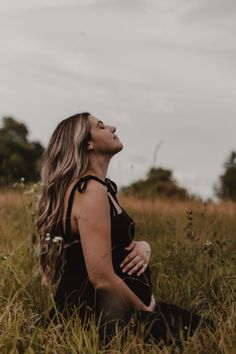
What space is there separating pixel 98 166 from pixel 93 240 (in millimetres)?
612

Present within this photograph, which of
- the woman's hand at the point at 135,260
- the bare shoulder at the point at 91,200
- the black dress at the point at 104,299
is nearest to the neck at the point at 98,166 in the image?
the black dress at the point at 104,299

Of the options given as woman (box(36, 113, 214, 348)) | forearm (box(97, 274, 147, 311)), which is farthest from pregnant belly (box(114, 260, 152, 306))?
forearm (box(97, 274, 147, 311))

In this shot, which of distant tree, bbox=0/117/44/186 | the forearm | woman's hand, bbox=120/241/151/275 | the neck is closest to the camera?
the forearm

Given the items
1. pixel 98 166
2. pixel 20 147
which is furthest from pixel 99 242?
pixel 20 147

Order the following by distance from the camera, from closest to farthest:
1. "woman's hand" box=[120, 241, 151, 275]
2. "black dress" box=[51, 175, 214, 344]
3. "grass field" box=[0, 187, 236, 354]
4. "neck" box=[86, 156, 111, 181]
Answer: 1. "grass field" box=[0, 187, 236, 354]
2. "black dress" box=[51, 175, 214, 344]
3. "woman's hand" box=[120, 241, 151, 275]
4. "neck" box=[86, 156, 111, 181]

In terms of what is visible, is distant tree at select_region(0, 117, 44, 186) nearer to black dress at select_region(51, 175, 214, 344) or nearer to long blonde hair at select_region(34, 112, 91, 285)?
long blonde hair at select_region(34, 112, 91, 285)

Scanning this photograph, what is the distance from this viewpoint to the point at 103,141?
12.2ft

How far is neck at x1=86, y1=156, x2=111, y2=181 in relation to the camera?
12.1ft

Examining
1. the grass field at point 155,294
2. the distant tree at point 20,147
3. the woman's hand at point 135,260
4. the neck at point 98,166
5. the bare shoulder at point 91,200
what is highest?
the distant tree at point 20,147

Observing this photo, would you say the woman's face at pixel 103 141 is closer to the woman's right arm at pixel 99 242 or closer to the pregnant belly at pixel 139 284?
the woman's right arm at pixel 99 242

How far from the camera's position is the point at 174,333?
3.35 m

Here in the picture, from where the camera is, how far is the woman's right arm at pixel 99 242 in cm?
324

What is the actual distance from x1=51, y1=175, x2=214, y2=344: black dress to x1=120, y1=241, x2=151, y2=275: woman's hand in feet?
0.13

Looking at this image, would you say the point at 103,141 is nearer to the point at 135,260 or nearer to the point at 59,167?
the point at 59,167
